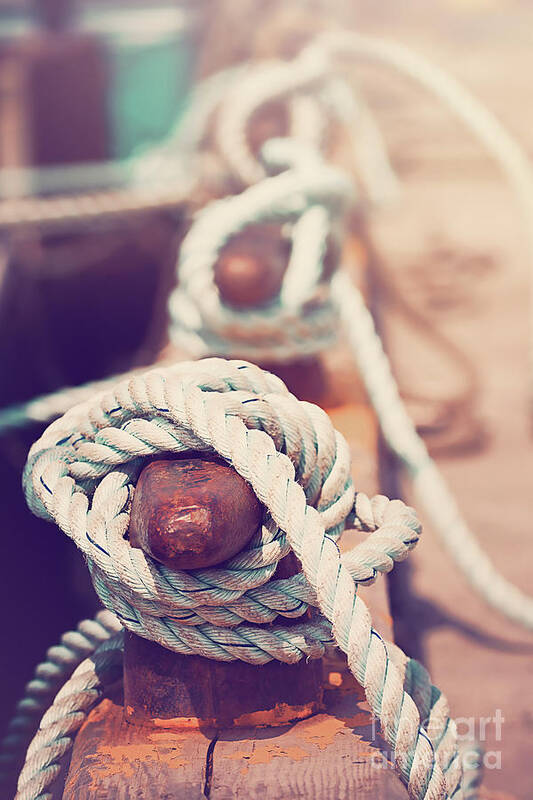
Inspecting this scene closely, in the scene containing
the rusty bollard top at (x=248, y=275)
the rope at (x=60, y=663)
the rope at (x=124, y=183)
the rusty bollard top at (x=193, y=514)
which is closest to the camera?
the rusty bollard top at (x=193, y=514)

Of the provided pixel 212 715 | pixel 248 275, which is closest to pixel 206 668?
pixel 212 715

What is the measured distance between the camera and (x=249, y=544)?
0.70 meters

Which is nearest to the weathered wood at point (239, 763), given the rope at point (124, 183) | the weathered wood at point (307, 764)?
the weathered wood at point (307, 764)

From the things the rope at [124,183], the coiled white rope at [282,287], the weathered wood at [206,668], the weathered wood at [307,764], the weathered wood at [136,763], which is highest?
the rope at [124,183]

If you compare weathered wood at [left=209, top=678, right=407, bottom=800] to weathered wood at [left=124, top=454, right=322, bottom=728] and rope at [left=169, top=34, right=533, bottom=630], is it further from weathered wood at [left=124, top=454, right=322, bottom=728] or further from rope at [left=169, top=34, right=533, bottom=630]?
rope at [left=169, top=34, right=533, bottom=630]

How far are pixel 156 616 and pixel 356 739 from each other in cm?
20

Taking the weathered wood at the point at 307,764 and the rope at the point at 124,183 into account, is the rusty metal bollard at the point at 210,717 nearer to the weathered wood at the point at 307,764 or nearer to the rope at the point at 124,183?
the weathered wood at the point at 307,764

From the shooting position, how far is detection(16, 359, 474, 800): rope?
0.67 meters

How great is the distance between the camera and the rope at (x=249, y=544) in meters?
0.67

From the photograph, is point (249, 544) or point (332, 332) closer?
point (249, 544)

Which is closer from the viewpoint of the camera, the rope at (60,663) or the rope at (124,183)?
the rope at (60,663)

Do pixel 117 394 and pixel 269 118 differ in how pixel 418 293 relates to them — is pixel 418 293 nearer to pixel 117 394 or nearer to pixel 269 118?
pixel 269 118

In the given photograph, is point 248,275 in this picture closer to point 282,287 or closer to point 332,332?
point 282,287

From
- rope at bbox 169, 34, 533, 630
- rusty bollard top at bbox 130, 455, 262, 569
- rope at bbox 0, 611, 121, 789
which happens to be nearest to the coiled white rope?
rope at bbox 169, 34, 533, 630
